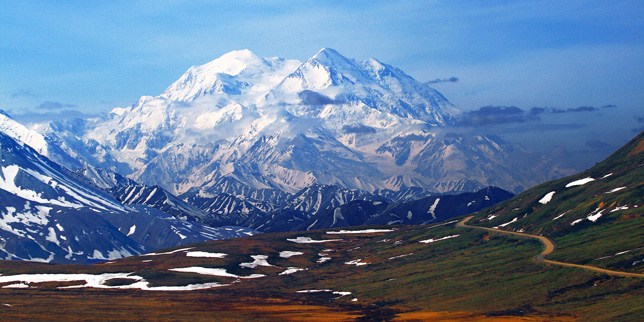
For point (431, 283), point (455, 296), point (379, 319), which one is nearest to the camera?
point (379, 319)

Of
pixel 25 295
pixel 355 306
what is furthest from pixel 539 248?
pixel 25 295

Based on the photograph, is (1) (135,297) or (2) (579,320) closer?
(2) (579,320)

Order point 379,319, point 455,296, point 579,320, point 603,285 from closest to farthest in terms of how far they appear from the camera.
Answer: point 579,320
point 603,285
point 379,319
point 455,296

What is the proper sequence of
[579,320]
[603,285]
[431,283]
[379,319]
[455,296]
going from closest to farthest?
[579,320]
[603,285]
[379,319]
[455,296]
[431,283]

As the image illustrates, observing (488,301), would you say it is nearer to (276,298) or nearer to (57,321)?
(276,298)

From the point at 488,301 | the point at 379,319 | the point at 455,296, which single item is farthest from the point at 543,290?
the point at 379,319

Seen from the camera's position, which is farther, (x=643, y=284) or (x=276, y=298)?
(x=276, y=298)

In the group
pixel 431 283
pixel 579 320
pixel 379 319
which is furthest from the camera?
pixel 431 283

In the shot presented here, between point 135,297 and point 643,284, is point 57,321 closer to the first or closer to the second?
point 135,297
